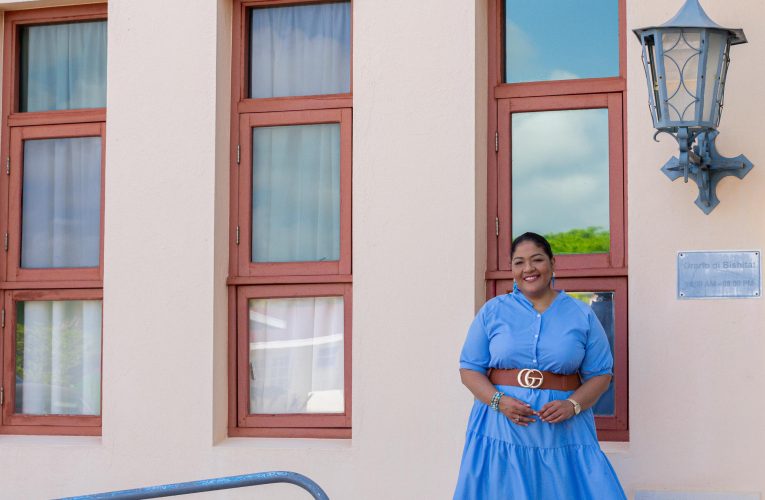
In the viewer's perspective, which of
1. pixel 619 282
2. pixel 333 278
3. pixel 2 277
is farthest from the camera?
pixel 2 277

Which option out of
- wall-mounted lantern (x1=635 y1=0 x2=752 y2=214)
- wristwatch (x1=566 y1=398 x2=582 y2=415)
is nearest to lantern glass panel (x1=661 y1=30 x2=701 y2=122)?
wall-mounted lantern (x1=635 y1=0 x2=752 y2=214)

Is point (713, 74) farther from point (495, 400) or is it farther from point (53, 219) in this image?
point (53, 219)

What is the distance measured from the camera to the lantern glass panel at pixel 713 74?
5.13 meters

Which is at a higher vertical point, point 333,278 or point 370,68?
point 370,68

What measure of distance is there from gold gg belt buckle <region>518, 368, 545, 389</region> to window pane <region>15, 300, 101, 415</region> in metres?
2.74

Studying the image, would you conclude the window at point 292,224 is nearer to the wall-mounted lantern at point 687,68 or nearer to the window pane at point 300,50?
the window pane at point 300,50

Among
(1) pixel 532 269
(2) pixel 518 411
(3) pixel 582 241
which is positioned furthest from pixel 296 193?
(2) pixel 518 411

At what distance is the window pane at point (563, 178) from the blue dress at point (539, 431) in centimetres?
91

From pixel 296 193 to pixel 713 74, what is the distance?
2.35 m

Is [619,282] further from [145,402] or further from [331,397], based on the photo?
[145,402]

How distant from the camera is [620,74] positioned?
6043mm

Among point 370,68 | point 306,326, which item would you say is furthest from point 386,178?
point 306,326

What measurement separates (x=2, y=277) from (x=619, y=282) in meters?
3.40

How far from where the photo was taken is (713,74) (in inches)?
203
